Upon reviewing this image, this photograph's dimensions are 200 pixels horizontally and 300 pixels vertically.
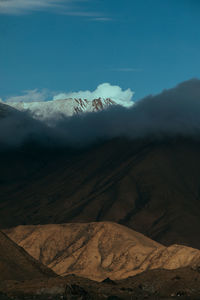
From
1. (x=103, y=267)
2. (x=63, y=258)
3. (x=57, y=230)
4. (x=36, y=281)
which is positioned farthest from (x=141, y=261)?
(x=36, y=281)

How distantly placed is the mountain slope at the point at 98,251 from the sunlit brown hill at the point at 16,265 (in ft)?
130

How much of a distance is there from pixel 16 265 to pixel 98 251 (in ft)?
190

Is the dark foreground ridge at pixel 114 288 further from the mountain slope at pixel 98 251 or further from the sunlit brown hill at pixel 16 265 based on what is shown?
the mountain slope at pixel 98 251

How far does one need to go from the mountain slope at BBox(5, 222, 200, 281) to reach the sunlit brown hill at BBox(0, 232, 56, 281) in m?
39.7

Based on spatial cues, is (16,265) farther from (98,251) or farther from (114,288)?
(98,251)

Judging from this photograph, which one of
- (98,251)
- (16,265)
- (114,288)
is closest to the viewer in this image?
(114,288)

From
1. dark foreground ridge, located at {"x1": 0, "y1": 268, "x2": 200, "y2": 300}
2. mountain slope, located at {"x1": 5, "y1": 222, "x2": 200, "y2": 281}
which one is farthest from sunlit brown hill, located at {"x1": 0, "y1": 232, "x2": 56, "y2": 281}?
mountain slope, located at {"x1": 5, "y1": 222, "x2": 200, "y2": 281}

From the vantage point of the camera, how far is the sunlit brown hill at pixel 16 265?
98.7m

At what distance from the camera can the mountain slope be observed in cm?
14612

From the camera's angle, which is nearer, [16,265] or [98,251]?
[16,265]

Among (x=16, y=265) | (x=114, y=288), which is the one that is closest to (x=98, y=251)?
(x=16, y=265)

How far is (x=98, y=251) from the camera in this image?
521 ft

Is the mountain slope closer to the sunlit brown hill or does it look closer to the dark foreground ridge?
the dark foreground ridge

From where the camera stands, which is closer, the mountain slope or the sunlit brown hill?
the sunlit brown hill
